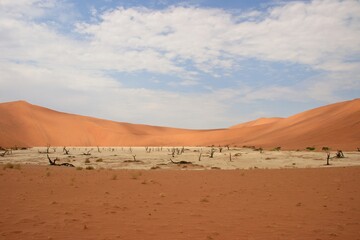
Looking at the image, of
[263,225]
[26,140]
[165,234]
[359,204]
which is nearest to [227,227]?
[263,225]

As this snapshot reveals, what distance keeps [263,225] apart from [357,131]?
44567mm

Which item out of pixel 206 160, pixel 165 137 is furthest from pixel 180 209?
pixel 165 137

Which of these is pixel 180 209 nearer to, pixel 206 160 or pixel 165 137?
pixel 206 160

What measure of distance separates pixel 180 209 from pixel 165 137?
273 ft

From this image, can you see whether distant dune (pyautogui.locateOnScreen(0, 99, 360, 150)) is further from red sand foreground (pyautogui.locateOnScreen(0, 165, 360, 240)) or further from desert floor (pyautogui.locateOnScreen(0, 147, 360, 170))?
red sand foreground (pyautogui.locateOnScreen(0, 165, 360, 240))

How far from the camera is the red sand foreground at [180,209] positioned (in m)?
6.89

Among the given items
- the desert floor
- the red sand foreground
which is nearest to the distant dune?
the desert floor

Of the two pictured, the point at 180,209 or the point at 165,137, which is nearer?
the point at 180,209

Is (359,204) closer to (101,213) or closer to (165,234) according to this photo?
(165,234)

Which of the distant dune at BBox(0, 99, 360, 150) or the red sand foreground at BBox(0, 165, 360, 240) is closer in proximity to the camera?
the red sand foreground at BBox(0, 165, 360, 240)

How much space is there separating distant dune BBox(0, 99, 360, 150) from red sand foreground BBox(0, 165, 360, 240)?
35.0m

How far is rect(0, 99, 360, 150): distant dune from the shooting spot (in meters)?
53.0

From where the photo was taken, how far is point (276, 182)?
14.5 metres

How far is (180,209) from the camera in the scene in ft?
30.3
